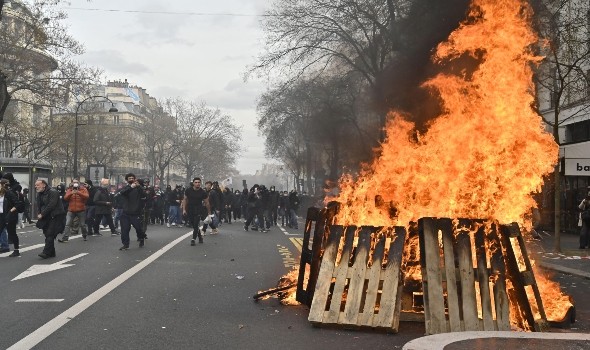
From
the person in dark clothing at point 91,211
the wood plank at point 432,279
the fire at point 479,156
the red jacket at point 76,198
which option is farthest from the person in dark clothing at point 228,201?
the wood plank at point 432,279

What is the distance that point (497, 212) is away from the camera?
23.4 feet

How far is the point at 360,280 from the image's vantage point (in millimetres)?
6141

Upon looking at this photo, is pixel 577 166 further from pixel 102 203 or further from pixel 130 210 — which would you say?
pixel 102 203

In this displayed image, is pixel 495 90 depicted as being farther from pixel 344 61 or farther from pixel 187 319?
pixel 344 61

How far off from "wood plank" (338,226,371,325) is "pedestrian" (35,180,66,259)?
7.45 m

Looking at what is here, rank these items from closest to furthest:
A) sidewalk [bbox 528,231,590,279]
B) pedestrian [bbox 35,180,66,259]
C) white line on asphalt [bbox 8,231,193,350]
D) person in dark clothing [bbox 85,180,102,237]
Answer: white line on asphalt [bbox 8,231,193,350] < sidewalk [bbox 528,231,590,279] < pedestrian [bbox 35,180,66,259] < person in dark clothing [bbox 85,180,102,237]

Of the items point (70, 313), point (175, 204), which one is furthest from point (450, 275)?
point (175, 204)

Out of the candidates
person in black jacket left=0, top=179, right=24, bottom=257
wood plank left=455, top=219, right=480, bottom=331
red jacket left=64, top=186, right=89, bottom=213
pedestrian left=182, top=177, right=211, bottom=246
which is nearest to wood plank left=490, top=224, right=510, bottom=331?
wood plank left=455, top=219, right=480, bottom=331

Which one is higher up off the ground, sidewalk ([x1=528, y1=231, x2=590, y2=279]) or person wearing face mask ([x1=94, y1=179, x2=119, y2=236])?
person wearing face mask ([x1=94, y1=179, x2=119, y2=236])

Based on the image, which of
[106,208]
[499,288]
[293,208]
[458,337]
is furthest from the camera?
[293,208]

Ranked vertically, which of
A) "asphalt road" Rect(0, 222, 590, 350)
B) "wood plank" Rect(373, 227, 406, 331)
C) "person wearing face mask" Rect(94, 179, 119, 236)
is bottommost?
"asphalt road" Rect(0, 222, 590, 350)

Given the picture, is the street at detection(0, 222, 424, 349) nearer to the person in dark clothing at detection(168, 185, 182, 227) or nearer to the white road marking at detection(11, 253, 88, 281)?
the white road marking at detection(11, 253, 88, 281)

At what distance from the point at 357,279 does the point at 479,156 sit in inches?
94.7

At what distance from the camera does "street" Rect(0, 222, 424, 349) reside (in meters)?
5.46
